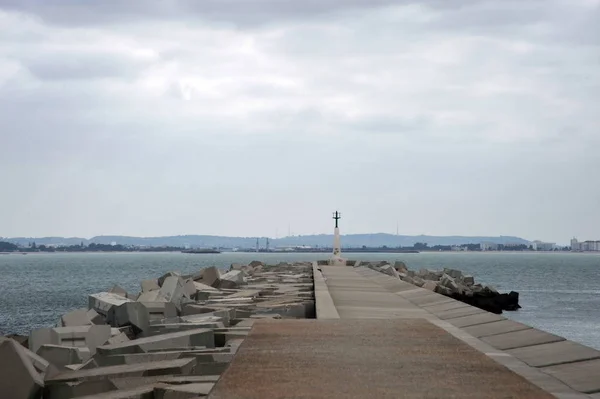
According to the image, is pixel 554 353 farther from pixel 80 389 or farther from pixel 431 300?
pixel 431 300

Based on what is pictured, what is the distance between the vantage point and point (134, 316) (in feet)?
34.0

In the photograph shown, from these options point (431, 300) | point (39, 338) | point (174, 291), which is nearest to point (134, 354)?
point (39, 338)

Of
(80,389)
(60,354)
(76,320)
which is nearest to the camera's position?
(80,389)

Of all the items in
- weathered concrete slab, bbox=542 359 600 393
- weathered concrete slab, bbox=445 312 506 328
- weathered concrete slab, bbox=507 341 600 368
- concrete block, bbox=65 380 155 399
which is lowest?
concrete block, bbox=65 380 155 399

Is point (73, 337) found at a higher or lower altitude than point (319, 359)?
lower

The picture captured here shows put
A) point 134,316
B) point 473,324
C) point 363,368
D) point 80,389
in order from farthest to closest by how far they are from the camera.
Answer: point 134,316
point 473,324
point 80,389
point 363,368

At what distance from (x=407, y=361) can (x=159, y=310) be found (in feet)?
20.5

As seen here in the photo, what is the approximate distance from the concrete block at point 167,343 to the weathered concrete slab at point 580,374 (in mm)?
3205

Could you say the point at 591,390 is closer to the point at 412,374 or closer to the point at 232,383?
the point at 412,374

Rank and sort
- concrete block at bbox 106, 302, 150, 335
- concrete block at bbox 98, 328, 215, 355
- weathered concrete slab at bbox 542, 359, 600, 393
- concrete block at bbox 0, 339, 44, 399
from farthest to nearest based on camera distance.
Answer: concrete block at bbox 106, 302, 150, 335, concrete block at bbox 98, 328, 215, 355, concrete block at bbox 0, 339, 44, 399, weathered concrete slab at bbox 542, 359, 600, 393

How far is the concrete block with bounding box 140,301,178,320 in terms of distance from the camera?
10.7 m

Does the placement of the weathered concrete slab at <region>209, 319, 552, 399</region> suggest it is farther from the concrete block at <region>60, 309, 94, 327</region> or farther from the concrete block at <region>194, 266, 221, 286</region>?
the concrete block at <region>194, 266, 221, 286</region>

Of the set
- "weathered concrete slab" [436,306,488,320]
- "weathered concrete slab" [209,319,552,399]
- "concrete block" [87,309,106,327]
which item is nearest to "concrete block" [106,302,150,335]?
"concrete block" [87,309,106,327]

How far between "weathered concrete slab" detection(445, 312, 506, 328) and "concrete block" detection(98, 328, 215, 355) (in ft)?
7.38
